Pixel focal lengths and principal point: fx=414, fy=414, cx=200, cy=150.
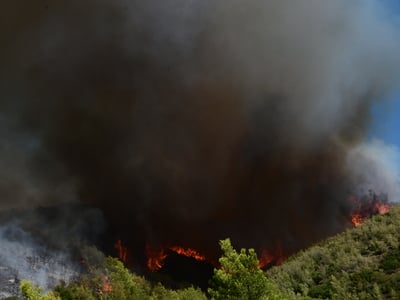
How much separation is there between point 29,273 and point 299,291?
31.4m

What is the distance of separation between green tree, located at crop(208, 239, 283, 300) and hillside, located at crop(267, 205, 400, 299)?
11311 millimetres

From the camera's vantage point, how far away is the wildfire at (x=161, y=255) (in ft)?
302

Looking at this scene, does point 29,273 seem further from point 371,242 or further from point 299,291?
point 371,242

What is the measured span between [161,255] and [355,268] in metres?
72.6

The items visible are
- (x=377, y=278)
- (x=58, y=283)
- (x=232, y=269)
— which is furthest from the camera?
(x=58, y=283)

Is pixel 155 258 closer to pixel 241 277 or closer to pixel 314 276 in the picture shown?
pixel 314 276

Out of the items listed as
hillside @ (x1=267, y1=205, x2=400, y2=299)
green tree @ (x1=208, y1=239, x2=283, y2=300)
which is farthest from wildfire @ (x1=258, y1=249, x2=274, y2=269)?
green tree @ (x1=208, y1=239, x2=283, y2=300)

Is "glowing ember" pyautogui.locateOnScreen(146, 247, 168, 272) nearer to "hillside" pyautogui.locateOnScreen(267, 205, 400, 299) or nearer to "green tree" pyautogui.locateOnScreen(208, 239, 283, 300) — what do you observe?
"hillside" pyautogui.locateOnScreen(267, 205, 400, 299)

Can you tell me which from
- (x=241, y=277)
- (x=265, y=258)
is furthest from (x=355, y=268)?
(x=265, y=258)

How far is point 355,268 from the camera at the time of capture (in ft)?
95.9

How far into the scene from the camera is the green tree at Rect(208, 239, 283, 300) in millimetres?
15148

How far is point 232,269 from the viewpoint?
15.3 metres

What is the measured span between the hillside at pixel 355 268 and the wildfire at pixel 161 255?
59.3 metres

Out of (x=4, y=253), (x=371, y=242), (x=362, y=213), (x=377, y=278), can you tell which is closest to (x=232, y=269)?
(x=377, y=278)
